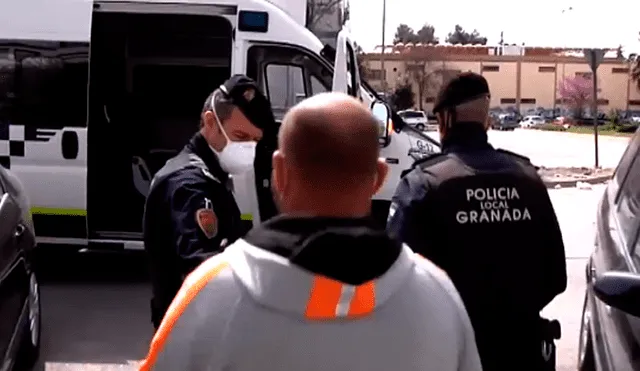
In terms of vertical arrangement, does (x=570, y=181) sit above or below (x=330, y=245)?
below

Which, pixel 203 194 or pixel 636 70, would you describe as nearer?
pixel 203 194

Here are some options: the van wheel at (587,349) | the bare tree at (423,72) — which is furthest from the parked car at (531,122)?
the van wheel at (587,349)

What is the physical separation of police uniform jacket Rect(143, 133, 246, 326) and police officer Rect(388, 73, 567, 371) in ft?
1.79

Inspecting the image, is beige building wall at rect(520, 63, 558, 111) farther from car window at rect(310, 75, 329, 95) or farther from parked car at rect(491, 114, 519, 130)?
car window at rect(310, 75, 329, 95)

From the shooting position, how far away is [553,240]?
11.1 ft

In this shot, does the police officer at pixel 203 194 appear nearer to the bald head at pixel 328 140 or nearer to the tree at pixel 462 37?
the bald head at pixel 328 140

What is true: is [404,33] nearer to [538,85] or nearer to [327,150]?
[538,85]

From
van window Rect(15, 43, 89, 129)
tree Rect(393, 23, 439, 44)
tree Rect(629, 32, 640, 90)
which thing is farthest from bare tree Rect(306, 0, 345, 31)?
tree Rect(393, 23, 439, 44)

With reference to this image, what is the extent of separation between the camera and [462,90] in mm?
3418

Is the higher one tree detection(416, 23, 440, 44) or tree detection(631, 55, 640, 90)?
tree detection(416, 23, 440, 44)

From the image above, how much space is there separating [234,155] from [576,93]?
284ft

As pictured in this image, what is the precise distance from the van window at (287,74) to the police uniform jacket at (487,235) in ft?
16.8

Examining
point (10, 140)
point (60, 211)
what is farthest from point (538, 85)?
point (10, 140)

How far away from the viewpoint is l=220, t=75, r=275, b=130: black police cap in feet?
11.3
